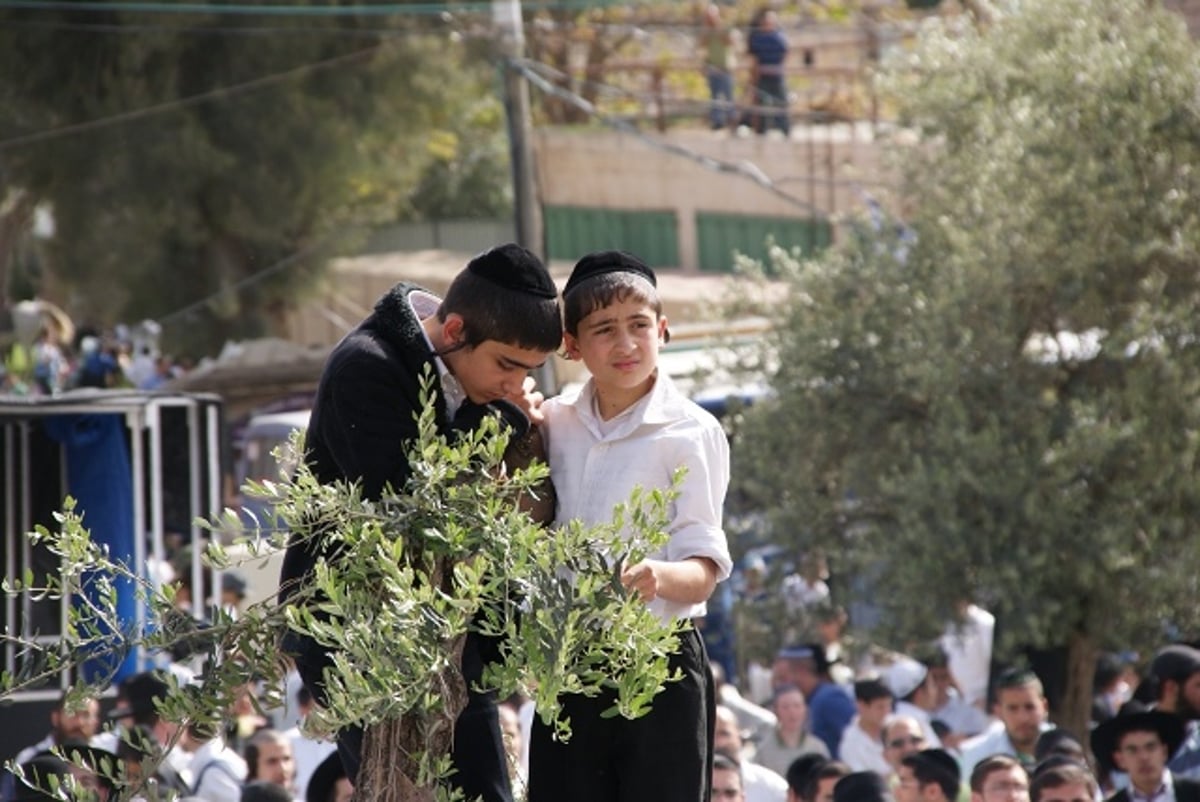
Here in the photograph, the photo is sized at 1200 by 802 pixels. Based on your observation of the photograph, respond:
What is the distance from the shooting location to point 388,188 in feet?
82.4

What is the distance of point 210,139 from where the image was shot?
2283 cm

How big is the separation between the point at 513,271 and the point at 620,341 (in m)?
0.27

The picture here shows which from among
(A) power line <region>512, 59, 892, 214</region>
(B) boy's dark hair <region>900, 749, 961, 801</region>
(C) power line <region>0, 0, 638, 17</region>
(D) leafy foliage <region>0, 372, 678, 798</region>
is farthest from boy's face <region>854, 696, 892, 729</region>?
(C) power line <region>0, 0, 638, 17</region>

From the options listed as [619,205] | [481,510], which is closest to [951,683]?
[481,510]

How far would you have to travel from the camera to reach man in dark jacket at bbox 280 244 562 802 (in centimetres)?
376

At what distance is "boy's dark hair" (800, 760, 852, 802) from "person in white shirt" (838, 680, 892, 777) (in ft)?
6.58

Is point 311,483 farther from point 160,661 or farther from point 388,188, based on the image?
point 388,188

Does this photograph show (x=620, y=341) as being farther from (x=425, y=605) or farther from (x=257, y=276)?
(x=257, y=276)

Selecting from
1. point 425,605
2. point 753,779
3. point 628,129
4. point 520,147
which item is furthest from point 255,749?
point 628,129

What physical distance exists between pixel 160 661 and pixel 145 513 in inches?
30.0

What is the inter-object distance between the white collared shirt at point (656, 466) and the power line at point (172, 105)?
1869 cm

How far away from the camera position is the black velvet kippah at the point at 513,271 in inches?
149

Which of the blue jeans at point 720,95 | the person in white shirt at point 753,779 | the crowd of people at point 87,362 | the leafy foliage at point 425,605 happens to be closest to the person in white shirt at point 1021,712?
the person in white shirt at point 753,779

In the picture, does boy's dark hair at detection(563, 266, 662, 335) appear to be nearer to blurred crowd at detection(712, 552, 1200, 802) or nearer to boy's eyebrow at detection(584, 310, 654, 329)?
boy's eyebrow at detection(584, 310, 654, 329)
